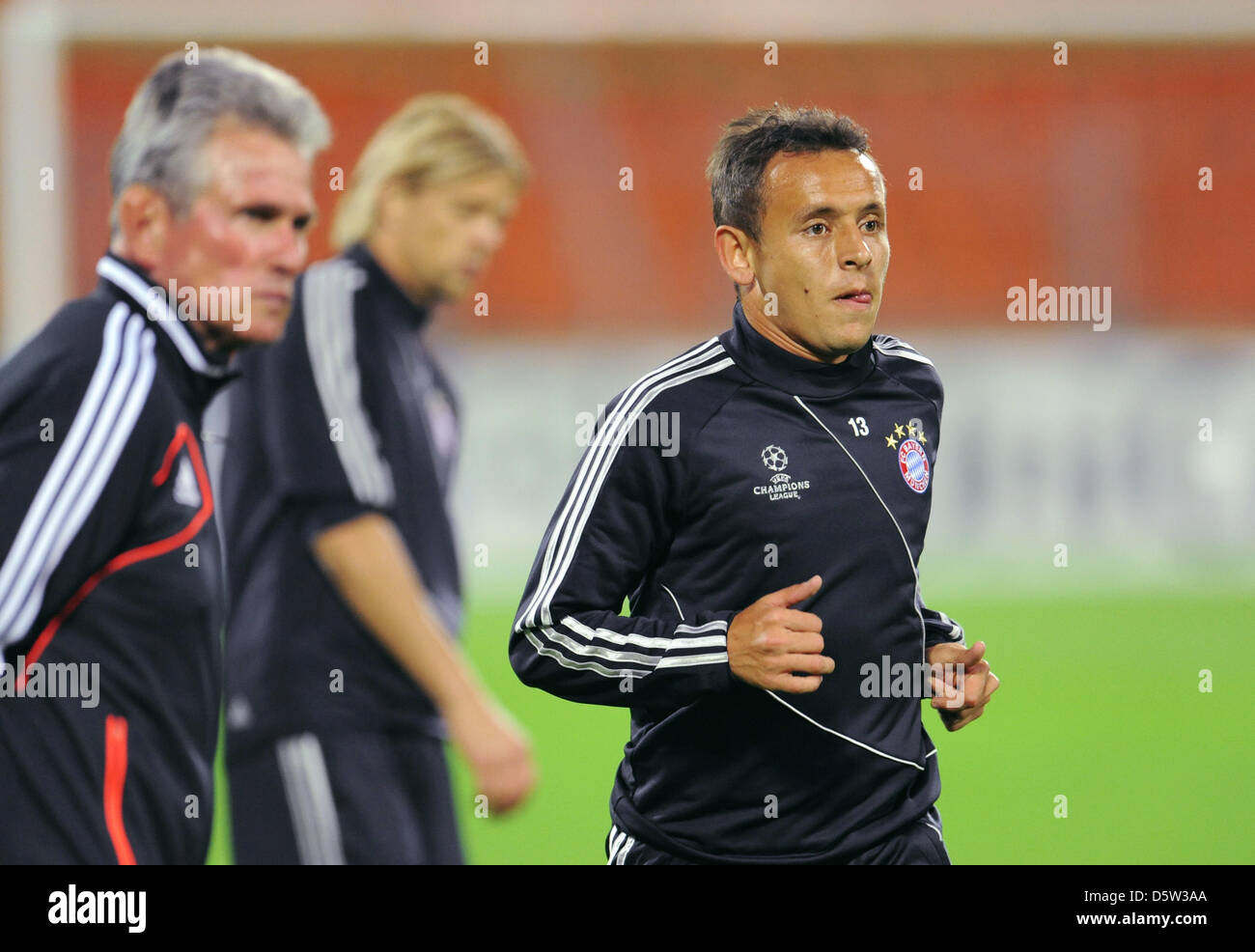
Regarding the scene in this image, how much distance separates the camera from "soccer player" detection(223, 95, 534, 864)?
2574mm

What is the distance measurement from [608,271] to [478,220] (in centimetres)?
430

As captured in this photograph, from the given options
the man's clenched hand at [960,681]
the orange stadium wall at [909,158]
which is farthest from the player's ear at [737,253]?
the orange stadium wall at [909,158]

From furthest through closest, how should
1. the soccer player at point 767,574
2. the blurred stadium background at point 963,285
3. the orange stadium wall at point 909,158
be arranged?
1. the orange stadium wall at point 909,158
2. the blurred stadium background at point 963,285
3. the soccer player at point 767,574

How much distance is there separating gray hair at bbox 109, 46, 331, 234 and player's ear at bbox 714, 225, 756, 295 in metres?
0.95

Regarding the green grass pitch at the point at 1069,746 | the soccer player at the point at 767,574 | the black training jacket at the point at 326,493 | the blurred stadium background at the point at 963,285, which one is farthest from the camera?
the blurred stadium background at the point at 963,285

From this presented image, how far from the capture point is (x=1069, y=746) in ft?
16.8

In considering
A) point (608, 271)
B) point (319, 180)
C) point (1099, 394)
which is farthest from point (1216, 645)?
point (319, 180)

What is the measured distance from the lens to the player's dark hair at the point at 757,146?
190cm

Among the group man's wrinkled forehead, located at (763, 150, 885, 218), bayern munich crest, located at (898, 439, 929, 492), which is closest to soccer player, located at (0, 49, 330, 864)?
man's wrinkled forehead, located at (763, 150, 885, 218)

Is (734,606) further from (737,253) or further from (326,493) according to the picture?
(326,493)

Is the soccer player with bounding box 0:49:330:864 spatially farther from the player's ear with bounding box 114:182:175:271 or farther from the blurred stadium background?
the blurred stadium background

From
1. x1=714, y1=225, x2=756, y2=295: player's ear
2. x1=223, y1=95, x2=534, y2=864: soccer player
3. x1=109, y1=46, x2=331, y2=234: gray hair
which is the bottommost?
x1=223, y1=95, x2=534, y2=864: soccer player

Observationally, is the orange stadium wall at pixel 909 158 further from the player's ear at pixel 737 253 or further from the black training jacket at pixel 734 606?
the black training jacket at pixel 734 606

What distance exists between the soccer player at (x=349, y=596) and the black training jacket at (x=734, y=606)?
767 millimetres
